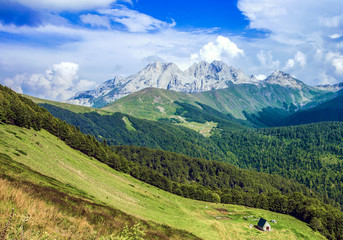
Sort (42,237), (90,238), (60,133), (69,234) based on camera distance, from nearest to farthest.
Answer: (42,237), (69,234), (90,238), (60,133)

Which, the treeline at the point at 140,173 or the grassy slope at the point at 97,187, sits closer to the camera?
the grassy slope at the point at 97,187

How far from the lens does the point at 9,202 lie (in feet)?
39.1

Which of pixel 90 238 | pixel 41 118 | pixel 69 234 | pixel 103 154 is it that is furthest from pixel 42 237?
pixel 103 154

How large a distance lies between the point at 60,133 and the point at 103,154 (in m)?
22.4

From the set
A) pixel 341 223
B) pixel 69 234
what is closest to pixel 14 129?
pixel 69 234

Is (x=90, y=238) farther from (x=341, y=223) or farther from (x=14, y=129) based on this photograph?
(x=341, y=223)

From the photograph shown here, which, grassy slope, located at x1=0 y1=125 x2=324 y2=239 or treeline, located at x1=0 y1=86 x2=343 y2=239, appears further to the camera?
treeline, located at x1=0 y1=86 x2=343 y2=239

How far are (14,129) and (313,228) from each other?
437ft

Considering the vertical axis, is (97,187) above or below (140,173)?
above

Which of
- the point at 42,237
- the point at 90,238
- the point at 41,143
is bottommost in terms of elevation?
the point at 41,143

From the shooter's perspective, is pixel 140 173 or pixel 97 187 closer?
pixel 97 187

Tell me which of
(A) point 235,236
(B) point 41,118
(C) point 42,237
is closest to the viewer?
(C) point 42,237

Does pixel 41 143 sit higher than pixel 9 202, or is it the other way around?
pixel 9 202

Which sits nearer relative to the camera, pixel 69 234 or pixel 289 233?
pixel 69 234
